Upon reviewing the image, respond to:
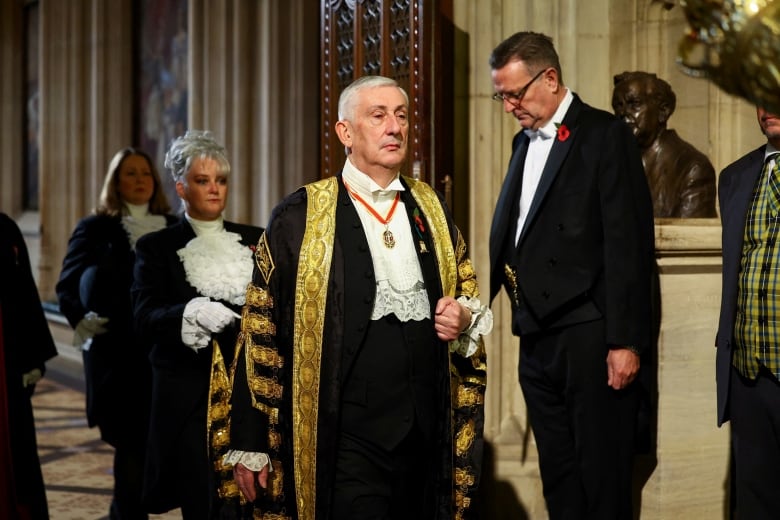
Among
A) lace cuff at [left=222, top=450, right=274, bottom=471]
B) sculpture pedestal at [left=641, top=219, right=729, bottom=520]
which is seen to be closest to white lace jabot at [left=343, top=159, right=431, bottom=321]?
lace cuff at [left=222, top=450, right=274, bottom=471]

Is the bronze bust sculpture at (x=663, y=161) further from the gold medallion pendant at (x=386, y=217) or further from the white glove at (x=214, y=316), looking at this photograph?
the white glove at (x=214, y=316)

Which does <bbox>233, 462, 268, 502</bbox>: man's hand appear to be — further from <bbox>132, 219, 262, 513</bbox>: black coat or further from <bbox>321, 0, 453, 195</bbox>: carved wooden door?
<bbox>321, 0, 453, 195</bbox>: carved wooden door

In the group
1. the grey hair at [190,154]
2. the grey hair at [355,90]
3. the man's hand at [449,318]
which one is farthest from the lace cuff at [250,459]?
the grey hair at [190,154]

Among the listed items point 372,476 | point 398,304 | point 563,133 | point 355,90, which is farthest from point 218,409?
point 563,133

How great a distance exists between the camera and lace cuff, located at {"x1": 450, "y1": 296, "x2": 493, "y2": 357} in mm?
2758

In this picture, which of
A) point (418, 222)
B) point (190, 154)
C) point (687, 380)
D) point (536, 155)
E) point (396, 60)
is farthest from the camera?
point (396, 60)

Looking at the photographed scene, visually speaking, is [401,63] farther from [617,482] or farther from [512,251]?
[617,482]

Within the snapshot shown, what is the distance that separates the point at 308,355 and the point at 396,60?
6.94ft

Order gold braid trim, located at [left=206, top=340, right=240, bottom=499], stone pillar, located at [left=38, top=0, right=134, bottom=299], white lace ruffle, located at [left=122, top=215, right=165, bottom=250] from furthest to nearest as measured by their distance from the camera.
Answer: stone pillar, located at [left=38, top=0, right=134, bottom=299] < white lace ruffle, located at [left=122, top=215, right=165, bottom=250] < gold braid trim, located at [left=206, top=340, right=240, bottom=499]

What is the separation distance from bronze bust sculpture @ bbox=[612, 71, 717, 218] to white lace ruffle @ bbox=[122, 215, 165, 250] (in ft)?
7.28

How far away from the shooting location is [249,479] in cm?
265

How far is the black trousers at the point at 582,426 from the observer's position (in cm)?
317

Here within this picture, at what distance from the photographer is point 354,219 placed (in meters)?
2.76

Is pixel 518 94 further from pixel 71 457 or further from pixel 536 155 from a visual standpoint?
pixel 71 457
